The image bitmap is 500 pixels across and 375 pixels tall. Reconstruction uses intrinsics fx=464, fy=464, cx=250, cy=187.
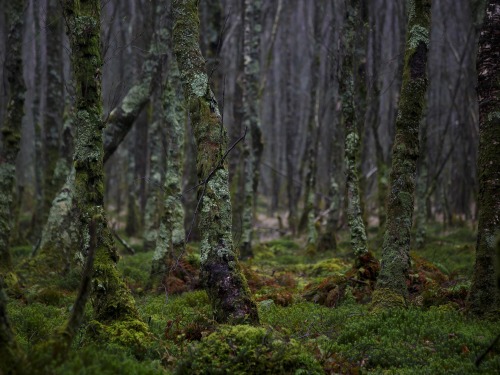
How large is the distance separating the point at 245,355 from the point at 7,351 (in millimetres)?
2180

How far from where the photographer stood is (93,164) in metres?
6.20

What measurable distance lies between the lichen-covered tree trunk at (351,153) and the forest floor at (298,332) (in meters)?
0.79

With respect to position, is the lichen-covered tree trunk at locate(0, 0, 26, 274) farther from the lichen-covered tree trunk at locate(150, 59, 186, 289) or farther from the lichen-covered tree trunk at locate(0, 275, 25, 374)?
the lichen-covered tree trunk at locate(0, 275, 25, 374)

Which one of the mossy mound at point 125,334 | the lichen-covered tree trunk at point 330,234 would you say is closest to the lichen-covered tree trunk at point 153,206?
the lichen-covered tree trunk at point 330,234

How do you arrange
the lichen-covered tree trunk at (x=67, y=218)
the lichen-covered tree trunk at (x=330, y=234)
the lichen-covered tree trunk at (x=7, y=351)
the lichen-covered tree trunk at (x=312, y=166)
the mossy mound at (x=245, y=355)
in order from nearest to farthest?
the lichen-covered tree trunk at (x=7, y=351), the mossy mound at (x=245, y=355), the lichen-covered tree trunk at (x=67, y=218), the lichen-covered tree trunk at (x=330, y=234), the lichen-covered tree trunk at (x=312, y=166)

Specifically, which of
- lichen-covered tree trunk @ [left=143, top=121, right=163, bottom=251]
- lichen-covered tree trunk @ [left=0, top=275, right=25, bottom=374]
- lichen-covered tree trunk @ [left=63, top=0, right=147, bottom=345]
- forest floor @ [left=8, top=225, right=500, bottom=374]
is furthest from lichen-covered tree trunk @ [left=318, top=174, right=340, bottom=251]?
lichen-covered tree trunk @ [left=0, top=275, right=25, bottom=374]

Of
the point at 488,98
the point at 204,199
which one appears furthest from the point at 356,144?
the point at 204,199

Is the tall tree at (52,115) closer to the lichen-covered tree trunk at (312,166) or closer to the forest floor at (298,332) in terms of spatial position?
the forest floor at (298,332)

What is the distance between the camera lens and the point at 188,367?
475 cm

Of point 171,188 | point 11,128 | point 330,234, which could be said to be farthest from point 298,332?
point 330,234

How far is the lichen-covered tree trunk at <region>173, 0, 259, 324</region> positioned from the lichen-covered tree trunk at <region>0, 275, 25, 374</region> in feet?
7.52

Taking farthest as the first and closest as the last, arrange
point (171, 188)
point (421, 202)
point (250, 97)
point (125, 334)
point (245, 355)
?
point (421, 202) < point (250, 97) < point (171, 188) < point (125, 334) < point (245, 355)

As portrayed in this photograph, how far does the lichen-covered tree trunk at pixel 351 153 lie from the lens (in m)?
9.70

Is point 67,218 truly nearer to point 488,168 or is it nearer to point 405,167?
point 405,167
